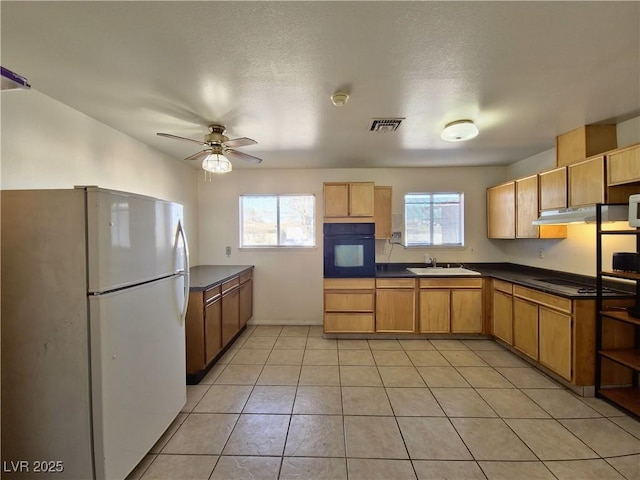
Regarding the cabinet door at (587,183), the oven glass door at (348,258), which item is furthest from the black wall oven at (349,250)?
the cabinet door at (587,183)

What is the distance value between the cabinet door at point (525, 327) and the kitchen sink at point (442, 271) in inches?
29.5

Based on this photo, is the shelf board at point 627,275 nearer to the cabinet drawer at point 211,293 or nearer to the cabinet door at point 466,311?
the cabinet door at point 466,311

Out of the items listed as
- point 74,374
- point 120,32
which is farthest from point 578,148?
point 74,374

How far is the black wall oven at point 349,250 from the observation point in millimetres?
3730

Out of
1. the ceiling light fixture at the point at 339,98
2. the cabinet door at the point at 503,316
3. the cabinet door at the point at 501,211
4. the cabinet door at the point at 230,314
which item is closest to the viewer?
the ceiling light fixture at the point at 339,98

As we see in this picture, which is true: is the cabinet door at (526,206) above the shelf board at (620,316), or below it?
above

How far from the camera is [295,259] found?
4355 mm

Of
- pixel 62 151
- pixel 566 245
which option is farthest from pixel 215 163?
pixel 566 245

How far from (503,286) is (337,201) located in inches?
93.5

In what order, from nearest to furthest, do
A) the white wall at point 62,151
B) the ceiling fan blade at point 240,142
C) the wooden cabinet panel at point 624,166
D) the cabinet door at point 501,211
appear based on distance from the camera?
the white wall at point 62,151
the wooden cabinet panel at point 624,166
the ceiling fan blade at point 240,142
the cabinet door at point 501,211

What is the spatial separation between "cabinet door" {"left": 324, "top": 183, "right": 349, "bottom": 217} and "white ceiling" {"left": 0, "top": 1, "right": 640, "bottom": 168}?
110 cm

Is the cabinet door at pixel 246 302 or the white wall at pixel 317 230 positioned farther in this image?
the white wall at pixel 317 230

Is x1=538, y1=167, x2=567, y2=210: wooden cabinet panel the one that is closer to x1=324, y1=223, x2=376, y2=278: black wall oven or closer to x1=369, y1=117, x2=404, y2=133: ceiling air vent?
x1=369, y1=117, x2=404, y2=133: ceiling air vent

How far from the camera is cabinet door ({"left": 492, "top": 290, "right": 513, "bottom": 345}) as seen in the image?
10.7 feet
